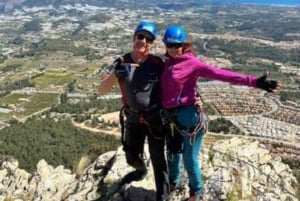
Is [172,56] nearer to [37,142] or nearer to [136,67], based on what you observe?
[136,67]

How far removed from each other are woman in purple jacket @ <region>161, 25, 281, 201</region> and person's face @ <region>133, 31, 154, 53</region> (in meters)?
0.26

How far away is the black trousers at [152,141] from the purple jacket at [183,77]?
1.36ft

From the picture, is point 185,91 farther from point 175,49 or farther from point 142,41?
point 142,41

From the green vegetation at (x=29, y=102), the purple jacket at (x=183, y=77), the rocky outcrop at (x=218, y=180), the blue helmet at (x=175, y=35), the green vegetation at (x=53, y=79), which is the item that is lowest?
the green vegetation at (x=53, y=79)

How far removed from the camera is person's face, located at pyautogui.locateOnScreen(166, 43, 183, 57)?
7.95 meters

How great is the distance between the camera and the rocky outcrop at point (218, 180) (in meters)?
9.48

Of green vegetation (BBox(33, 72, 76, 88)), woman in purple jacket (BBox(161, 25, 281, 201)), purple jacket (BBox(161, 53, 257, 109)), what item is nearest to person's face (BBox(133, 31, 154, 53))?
woman in purple jacket (BBox(161, 25, 281, 201))

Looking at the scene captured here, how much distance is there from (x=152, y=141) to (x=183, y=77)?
1273mm

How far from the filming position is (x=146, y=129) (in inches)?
338

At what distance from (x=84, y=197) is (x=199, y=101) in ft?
12.6

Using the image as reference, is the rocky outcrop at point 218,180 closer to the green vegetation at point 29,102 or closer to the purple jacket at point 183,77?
the purple jacket at point 183,77

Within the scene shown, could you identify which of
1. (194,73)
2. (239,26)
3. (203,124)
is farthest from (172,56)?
(239,26)

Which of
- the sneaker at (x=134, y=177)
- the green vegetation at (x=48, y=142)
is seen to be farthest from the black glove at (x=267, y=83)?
the green vegetation at (x=48, y=142)

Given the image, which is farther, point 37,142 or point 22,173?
point 37,142
